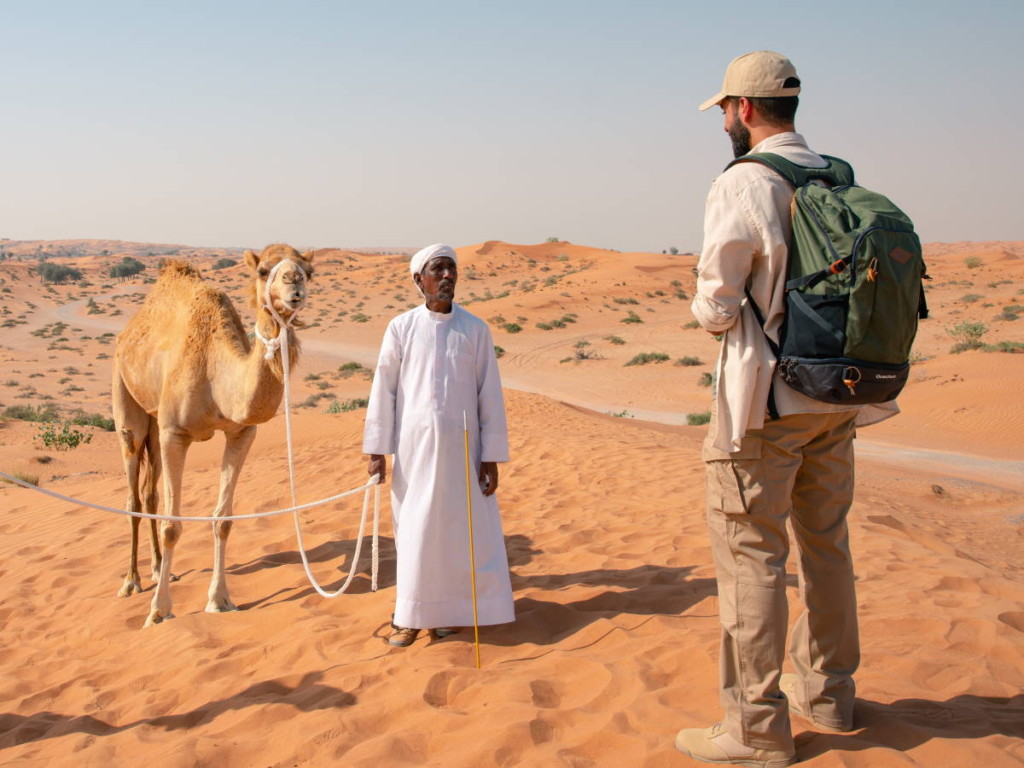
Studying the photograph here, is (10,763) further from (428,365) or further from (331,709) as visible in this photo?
(428,365)

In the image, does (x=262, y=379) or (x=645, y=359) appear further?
(x=645, y=359)

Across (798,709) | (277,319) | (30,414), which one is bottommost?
(30,414)

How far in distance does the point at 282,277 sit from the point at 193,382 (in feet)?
4.20

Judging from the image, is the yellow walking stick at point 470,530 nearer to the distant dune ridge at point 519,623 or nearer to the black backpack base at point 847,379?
the distant dune ridge at point 519,623

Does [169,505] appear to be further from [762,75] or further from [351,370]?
[351,370]

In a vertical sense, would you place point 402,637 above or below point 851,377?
below

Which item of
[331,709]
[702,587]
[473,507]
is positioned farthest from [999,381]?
[331,709]

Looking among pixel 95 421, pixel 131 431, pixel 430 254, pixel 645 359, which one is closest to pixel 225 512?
pixel 131 431

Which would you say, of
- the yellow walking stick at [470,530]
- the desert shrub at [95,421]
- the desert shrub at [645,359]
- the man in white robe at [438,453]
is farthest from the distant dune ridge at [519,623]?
the desert shrub at [645,359]

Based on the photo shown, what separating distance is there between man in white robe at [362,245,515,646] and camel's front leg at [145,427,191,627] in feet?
6.84

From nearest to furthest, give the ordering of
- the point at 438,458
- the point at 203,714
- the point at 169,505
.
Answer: the point at 203,714 → the point at 438,458 → the point at 169,505

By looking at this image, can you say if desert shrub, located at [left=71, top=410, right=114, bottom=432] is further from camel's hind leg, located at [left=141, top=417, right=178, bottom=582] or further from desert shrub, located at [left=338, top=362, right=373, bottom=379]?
camel's hind leg, located at [left=141, top=417, right=178, bottom=582]

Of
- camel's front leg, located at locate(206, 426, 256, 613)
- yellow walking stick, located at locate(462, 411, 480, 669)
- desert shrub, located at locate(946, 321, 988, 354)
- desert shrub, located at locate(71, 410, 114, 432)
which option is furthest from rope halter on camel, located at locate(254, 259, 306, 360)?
desert shrub, located at locate(946, 321, 988, 354)

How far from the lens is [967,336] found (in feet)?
81.8
